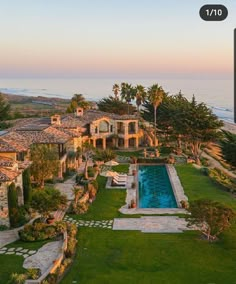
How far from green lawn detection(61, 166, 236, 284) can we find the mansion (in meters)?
6.01

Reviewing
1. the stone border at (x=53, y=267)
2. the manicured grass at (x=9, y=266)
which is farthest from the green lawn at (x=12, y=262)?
the stone border at (x=53, y=267)

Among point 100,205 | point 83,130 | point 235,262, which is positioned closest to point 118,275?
point 235,262

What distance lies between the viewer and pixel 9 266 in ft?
62.1

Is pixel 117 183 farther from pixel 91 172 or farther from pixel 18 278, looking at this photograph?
pixel 18 278

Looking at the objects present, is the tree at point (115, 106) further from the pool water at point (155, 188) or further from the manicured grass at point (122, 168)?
the manicured grass at point (122, 168)

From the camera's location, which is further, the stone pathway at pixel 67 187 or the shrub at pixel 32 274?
the stone pathway at pixel 67 187

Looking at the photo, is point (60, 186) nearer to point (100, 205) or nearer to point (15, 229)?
point (100, 205)

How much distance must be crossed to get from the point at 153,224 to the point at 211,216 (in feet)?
17.0

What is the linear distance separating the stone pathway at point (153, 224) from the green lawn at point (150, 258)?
897 millimetres

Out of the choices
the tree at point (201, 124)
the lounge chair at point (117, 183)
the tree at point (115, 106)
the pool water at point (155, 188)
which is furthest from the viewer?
the tree at point (115, 106)

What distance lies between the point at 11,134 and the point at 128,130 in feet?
82.9

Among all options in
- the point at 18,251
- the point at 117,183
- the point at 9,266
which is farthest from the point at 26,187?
the point at 117,183

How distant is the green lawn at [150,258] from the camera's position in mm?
17891

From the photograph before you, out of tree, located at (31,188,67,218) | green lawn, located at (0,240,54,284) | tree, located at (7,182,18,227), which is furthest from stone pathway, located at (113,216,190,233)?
tree, located at (7,182,18,227)
